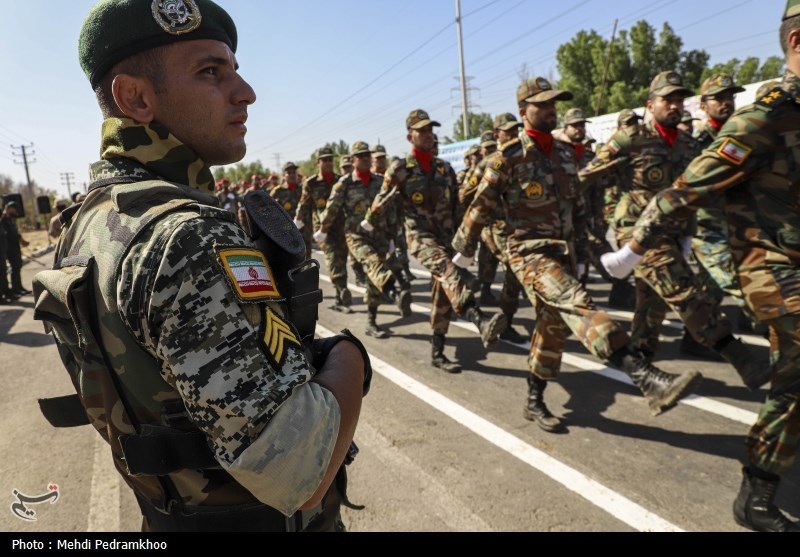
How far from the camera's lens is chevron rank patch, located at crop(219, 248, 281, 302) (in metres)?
0.88

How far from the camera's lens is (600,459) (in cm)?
318

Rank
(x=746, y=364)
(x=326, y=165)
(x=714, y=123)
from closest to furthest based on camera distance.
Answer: (x=746, y=364)
(x=714, y=123)
(x=326, y=165)

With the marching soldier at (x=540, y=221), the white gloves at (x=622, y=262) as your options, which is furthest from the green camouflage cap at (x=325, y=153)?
the white gloves at (x=622, y=262)

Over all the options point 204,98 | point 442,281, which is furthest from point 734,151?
point 442,281

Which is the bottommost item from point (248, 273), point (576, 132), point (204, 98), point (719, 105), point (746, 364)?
point (746, 364)

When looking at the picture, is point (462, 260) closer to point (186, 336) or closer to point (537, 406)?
point (537, 406)

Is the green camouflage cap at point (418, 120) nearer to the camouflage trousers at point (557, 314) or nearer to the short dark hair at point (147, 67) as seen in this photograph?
the camouflage trousers at point (557, 314)

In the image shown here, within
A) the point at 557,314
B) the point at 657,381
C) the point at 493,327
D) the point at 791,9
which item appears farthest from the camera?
the point at 493,327

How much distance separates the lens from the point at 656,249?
13.9ft

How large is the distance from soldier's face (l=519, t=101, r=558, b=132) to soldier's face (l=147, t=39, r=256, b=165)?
3210mm

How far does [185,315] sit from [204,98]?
52 cm

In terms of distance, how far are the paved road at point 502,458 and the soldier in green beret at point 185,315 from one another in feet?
5.78
